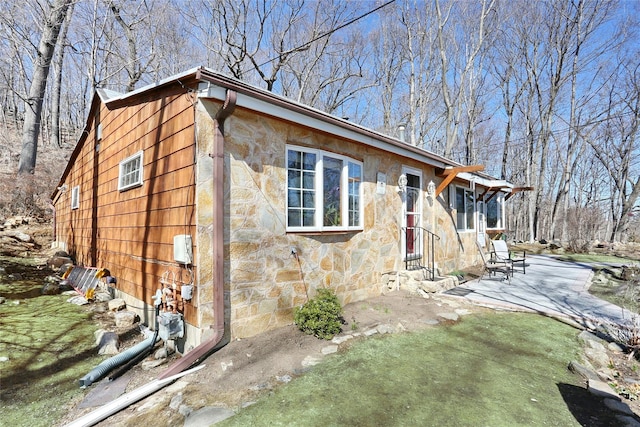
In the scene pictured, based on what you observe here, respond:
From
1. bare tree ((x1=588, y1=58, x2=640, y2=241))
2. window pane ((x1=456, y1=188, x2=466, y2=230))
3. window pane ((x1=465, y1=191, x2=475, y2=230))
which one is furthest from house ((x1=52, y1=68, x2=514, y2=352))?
bare tree ((x1=588, y1=58, x2=640, y2=241))

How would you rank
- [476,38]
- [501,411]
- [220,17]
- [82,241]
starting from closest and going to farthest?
1. [501,411]
2. [82,241]
3. [220,17]
4. [476,38]

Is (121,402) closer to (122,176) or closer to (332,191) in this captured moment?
(332,191)

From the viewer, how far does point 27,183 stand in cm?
1287

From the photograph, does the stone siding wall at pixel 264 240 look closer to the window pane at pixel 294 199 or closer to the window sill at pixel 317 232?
the window sill at pixel 317 232

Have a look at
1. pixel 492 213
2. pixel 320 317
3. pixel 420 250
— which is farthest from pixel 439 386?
pixel 492 213

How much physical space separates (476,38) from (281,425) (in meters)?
20.0

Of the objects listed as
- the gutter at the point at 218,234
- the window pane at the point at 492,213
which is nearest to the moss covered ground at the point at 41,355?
the gutter at the point at 218,234

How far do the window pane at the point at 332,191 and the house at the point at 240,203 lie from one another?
26mm

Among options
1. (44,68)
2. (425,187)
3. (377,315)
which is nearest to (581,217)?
(425,187)

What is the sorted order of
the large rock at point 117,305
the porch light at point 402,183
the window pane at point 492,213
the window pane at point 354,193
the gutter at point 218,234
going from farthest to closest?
the window pane at point 492,213, the porch light at point 402,183, the window pane at point 354,193, the large rock at point 117,305, the gutter at point 218,234

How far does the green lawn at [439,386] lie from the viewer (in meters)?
2.65

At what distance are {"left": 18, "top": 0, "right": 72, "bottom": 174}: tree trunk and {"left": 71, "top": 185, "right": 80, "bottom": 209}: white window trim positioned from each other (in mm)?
4921

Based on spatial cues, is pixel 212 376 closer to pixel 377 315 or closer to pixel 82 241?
pixel 377 315

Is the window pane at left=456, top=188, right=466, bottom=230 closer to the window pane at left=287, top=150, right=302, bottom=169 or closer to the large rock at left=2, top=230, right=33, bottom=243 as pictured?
the window pane at left=287, top=150, right=302, bottom=169
